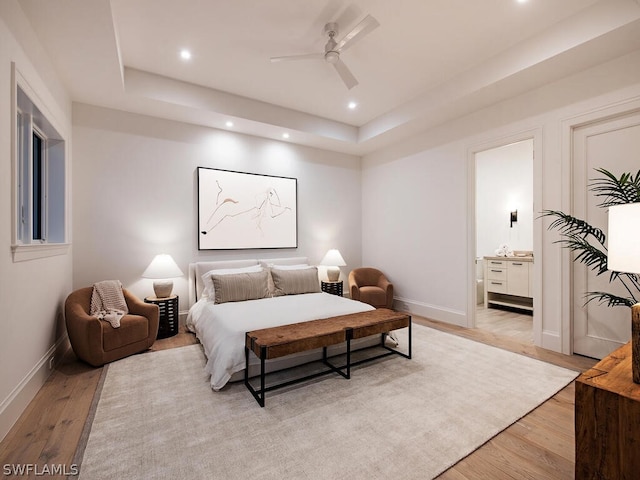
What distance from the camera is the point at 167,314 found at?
3.74 metres

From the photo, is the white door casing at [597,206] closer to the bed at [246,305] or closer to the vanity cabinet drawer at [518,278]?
the vanity cabinet drawer at [518,278]

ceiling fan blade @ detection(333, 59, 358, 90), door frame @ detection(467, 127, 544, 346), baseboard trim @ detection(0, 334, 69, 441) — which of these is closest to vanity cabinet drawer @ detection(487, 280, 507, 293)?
door frame @ detection(467, 127, 544, 346)

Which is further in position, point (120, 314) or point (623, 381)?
point (120, 314)

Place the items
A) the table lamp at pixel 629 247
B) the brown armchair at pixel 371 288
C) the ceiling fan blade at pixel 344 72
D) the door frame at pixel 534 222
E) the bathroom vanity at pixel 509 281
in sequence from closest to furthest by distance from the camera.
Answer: the table lamp at pixel 629 247 → the ceiling fan blade at pixel 344 72 → the door frame at pixel 534 222 → the brown armchair at pixel 371 288 → the bathroom vanity at pixel 509 281

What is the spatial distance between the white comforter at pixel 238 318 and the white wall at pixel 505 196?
3877 millimetres

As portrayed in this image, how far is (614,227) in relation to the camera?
1.40 metres

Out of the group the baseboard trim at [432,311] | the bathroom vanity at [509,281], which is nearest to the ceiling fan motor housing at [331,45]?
the baseboard trim at [432,311]

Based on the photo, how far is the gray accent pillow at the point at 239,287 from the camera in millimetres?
3553

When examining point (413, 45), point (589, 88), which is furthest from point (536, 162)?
point (413, 45)

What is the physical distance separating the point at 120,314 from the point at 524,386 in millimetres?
3826

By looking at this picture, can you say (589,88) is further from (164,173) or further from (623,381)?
(164,173)

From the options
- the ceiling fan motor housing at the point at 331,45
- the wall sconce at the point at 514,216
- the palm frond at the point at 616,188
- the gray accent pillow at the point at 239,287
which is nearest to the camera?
the palm frond at the point at 616,188

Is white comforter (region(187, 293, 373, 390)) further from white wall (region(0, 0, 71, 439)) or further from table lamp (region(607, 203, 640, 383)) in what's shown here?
table lamp (region(607, 203, 640, 383))

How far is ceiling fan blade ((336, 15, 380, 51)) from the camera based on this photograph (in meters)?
2.39
